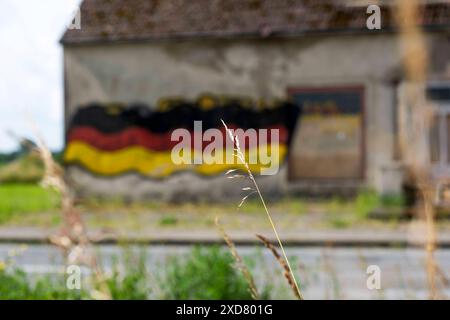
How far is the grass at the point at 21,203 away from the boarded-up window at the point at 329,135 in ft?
19.3

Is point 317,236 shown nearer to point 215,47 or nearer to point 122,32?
point 215,47

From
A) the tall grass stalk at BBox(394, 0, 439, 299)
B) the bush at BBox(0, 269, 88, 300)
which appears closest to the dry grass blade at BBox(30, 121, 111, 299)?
the tall grass stalk at BBox(394, 0, 439, 299)

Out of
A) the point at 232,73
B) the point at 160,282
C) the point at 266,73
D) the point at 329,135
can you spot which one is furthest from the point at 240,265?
the point at 232,73

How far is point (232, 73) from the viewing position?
17750 millimetres

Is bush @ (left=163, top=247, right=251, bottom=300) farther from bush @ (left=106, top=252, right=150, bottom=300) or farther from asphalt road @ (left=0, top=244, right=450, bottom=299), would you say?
asphalt road @ (left=0, top=244, right=450, bottom=299)

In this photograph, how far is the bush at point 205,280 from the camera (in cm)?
397

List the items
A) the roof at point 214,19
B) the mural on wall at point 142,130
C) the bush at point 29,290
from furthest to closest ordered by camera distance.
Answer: the mural on wall at point 142,130, the roof at point 214,19, the bush at point 29,290

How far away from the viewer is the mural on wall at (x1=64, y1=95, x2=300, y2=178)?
17.8 m

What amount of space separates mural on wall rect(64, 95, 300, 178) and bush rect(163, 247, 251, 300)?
43.8ft

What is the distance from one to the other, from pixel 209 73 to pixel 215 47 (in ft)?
2.07

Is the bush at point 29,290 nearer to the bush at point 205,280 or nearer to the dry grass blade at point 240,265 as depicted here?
the bush at point 205,280

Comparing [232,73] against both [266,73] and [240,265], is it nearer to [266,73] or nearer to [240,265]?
[266,73]

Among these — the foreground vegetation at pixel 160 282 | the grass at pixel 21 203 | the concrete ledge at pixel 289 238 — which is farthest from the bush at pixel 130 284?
the grass at pixel 21 203

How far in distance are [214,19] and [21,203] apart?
6564 mm
